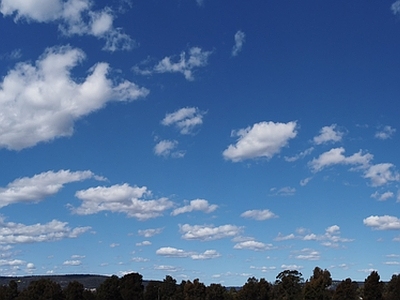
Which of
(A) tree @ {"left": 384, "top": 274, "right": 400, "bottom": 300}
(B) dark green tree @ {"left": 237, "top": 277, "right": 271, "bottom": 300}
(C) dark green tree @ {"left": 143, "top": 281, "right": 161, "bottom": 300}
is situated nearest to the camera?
(A) tree @ {"left": 384, "top": 274, "right": 400, "bottom": 300}

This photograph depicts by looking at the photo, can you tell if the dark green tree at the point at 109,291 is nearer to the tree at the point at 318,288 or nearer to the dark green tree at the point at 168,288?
the dark green tree at the point at 168,288

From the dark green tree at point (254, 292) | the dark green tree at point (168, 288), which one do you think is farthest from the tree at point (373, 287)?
the dark green tree at point (168, 288)

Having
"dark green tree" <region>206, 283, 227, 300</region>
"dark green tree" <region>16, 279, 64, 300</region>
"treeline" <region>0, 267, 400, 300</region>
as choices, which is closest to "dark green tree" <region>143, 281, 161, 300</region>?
"treeline" <region>0, 267, 400, 300</region>

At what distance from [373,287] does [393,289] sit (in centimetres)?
470

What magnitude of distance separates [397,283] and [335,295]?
1374cm

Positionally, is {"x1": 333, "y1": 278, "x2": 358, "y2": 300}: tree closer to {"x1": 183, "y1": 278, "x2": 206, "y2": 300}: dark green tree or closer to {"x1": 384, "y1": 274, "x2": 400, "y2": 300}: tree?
{"x1": 384, "y1": 274, "x2": 400, "y2": 300}: tree

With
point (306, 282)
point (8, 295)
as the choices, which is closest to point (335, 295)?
point (306, 282)

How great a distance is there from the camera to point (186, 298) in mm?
141625

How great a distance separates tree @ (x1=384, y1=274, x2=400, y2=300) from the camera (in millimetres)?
122500

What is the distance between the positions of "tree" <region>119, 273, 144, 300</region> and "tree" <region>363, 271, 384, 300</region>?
54253 millimetres

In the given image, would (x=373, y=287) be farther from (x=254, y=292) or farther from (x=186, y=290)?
(x=186, y=290)

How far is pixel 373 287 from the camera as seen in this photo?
12812 cm

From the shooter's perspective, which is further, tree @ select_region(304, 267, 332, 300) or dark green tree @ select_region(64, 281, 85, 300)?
dark green tree @ select_region(64, 281, 85, 300)

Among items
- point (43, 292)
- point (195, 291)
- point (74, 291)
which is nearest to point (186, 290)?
point (195, 291)
